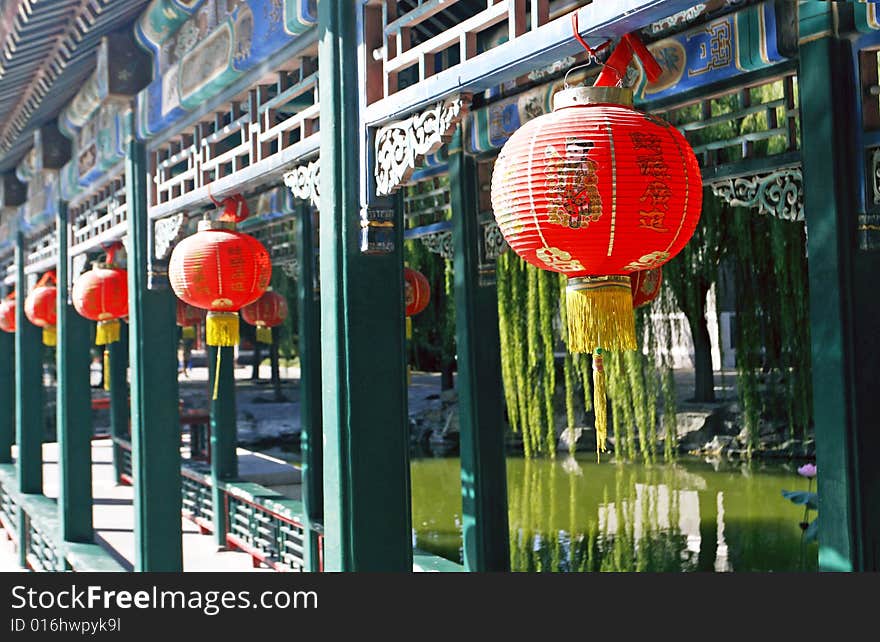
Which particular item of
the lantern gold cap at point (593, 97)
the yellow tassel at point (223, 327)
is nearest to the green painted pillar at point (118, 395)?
the yellow tassel at point (223, 327)

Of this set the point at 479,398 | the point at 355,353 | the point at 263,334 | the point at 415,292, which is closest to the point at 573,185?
the point at 355,353

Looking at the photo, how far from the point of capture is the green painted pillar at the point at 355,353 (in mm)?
3305

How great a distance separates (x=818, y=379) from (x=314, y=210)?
5165 mm

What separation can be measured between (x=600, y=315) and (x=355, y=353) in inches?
44.0

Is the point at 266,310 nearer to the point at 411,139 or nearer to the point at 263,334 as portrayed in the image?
the point at 263,334

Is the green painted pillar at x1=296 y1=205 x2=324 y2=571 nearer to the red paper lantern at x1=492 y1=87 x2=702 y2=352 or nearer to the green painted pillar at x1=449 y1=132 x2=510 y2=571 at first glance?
the green painted pillar at x1=449 y1=132 x2=510 y2=571

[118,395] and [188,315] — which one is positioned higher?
[188,315]

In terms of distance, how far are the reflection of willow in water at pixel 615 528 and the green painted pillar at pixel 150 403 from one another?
14.8ft

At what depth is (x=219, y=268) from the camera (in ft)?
14.9

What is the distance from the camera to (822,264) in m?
3.64

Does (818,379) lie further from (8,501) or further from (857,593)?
(8,501)

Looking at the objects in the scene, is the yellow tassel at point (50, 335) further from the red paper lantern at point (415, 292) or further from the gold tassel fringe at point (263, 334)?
the red paper lantern at point (415, 292)

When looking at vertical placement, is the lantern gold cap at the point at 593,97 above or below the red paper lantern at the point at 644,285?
above

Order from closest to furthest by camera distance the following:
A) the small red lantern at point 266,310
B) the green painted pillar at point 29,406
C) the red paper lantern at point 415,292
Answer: the red paper lantern at point 415,292
the small red lantern at point 266,310
the green painted pillar at point 29,406
